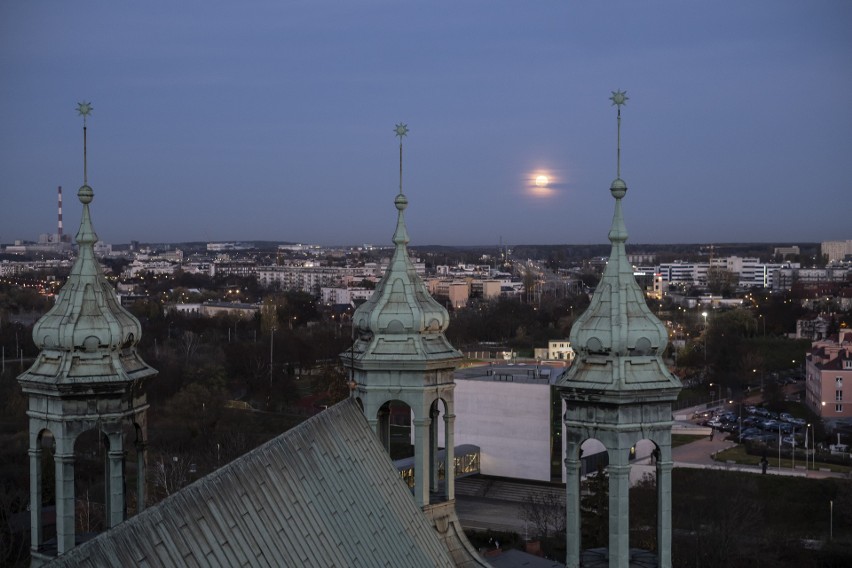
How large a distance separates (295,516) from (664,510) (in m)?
4.15

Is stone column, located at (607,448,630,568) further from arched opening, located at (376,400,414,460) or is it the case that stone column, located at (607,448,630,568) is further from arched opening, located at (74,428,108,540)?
arched opening, located at (376,400,414,460)

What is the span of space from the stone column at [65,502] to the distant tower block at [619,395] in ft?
17.8

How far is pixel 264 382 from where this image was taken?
220ft

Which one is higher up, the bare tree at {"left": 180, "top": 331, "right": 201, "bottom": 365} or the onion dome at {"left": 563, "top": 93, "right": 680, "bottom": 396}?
the onion dome at {"left": 563, "top": 93, "right": 680, "bottom": 396}

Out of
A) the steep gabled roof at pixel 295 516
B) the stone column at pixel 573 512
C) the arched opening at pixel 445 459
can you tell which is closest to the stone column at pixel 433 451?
the arched opening at pixel 445 459

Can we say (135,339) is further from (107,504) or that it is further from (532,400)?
(532,400)

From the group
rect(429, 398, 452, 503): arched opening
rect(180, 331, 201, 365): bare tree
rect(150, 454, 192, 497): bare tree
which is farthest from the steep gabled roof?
rect(180, 331, 201, 365): bare tree

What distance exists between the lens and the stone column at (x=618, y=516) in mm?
11648

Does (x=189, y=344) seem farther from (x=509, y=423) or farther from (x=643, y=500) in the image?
(x=643, y=500)

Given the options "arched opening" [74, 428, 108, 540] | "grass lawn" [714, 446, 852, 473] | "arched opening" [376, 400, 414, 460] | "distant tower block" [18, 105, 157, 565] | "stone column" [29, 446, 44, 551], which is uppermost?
"distant tower block" [18, 105, 157, 565]

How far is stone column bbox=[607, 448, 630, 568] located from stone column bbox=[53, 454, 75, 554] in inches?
230

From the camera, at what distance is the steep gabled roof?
876 centimetres

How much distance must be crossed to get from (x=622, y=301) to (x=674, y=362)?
71841 millimetres

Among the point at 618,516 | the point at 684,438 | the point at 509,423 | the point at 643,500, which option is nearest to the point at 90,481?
the point at 509,423
